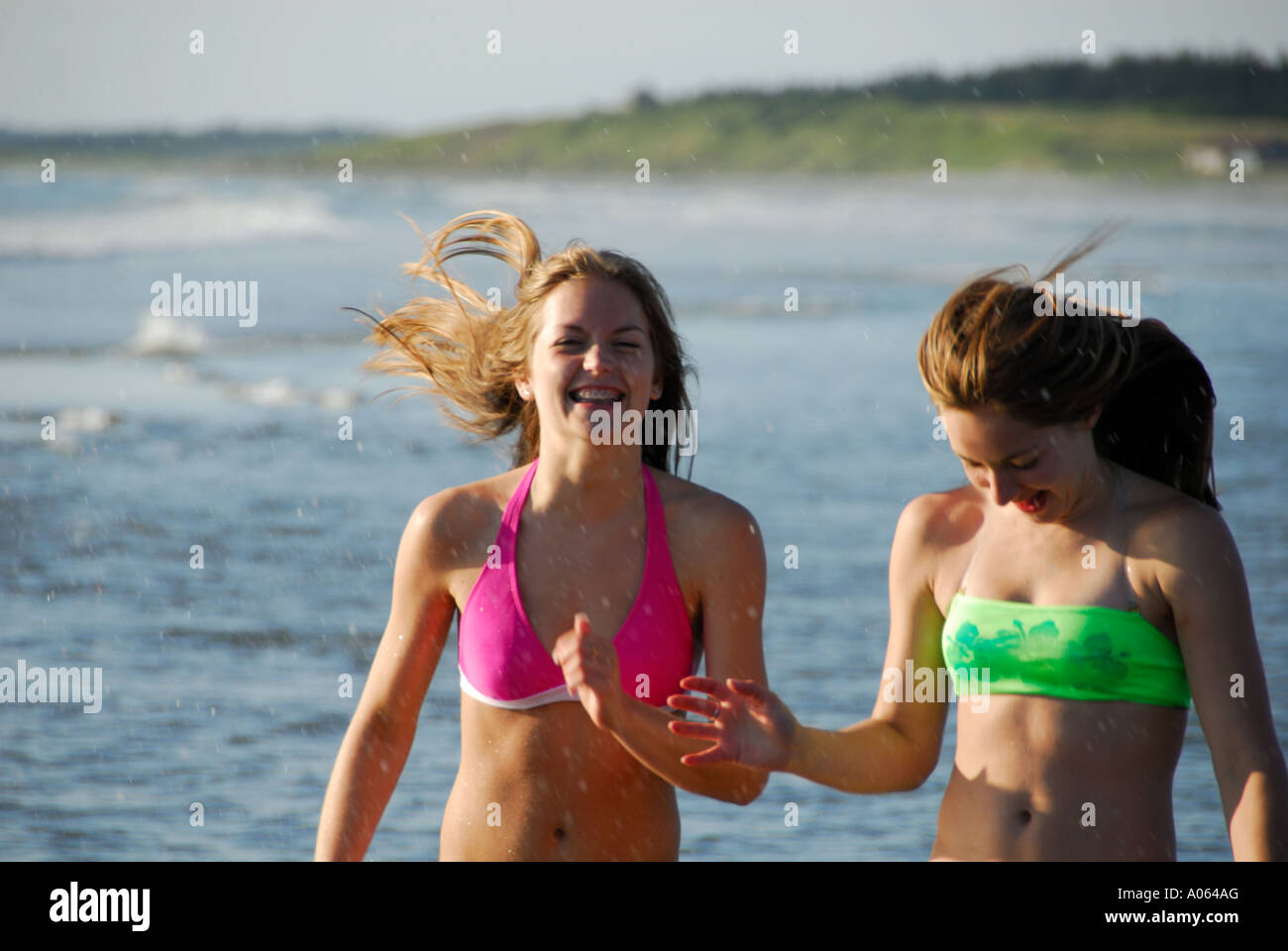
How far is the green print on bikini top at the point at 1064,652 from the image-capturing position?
3236 mm

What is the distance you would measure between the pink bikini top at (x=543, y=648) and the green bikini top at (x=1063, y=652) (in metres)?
0.62

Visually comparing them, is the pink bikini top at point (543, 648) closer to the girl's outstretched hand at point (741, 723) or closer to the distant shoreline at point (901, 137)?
the girl's outstretched hand at point (741, 723)

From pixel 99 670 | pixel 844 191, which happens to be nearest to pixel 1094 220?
pixel 844 191

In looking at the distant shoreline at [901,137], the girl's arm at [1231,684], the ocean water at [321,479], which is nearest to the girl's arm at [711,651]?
the girl's arm at [1231,684]

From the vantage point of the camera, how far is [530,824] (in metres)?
3.63

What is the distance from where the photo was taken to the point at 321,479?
12578 millimetres

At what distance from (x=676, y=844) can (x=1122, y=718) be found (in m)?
1.08

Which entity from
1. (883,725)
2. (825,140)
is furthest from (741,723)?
(825,140)

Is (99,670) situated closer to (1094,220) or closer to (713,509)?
(713,509)

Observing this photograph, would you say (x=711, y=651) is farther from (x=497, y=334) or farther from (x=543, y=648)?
(x=497, y=334)

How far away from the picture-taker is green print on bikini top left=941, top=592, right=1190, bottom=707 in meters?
3.24

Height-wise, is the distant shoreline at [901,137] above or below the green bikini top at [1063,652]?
above

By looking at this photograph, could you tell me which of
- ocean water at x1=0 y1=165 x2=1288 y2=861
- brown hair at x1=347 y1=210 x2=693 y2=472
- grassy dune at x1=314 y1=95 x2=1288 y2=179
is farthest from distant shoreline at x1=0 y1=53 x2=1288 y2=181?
brown hair at x1=347 y1=210 x2=693 y2=472

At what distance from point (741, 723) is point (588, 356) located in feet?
3.14
